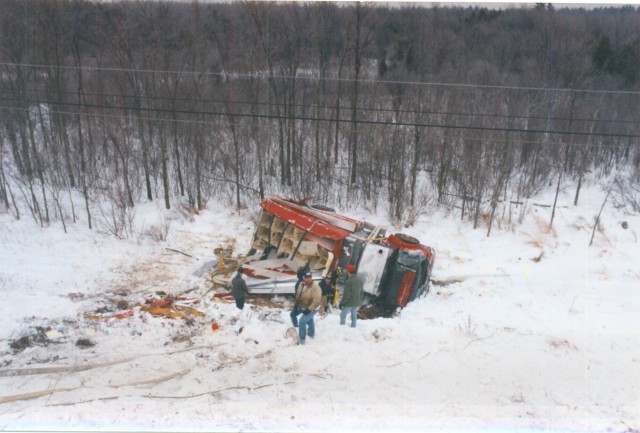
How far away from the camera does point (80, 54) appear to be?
25266 millimetres

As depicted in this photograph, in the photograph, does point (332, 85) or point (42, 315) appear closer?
point (42, 315)

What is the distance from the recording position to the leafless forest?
17875mm

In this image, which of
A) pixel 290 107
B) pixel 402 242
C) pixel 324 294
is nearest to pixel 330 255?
pixel 324 294

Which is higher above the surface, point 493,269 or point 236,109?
point 236,109

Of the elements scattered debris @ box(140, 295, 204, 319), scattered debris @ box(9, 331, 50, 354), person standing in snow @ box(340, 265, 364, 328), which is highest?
person standing in snow @ box(340, 265, 364, 328)

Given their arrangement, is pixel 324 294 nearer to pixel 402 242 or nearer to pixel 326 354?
pixel 326 354

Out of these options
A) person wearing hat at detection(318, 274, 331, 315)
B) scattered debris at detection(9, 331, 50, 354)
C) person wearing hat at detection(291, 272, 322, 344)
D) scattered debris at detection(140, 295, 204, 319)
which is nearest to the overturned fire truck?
person wearing hat at detection(318, 274, 331, 315)

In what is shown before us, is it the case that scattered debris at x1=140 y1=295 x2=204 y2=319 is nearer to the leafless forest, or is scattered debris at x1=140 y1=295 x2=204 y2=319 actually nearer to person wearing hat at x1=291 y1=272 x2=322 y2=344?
person wearing hat at x1=291 y1=272 x2=322 y2=344

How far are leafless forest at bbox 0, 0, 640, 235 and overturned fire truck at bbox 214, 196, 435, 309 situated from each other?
4.91m

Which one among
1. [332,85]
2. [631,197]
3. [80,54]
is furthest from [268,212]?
[80,54]

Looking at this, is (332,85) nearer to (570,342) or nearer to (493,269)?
(493,269)

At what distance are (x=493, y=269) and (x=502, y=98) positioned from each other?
546 inches

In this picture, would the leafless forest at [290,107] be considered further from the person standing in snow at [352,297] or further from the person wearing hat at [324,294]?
the person standing in snow at [352,297]

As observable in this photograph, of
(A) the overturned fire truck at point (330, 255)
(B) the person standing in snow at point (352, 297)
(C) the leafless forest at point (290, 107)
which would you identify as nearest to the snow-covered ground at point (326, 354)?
(B) the person standing in snow at point (352, 297)
